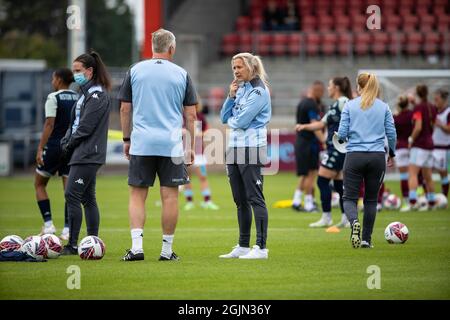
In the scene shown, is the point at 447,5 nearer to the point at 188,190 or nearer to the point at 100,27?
Answer: the point at 188,190

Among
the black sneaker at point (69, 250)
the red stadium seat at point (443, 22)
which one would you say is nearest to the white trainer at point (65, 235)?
the black sneaker at point (69, 250)

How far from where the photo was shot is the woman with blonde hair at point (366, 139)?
43.4 ft

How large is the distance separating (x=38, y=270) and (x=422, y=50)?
28847 millimetres

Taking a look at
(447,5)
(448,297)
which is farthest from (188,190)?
(447,5)

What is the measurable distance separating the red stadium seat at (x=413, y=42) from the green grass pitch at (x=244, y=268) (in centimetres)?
2057

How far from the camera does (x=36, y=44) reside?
6091 centimetres

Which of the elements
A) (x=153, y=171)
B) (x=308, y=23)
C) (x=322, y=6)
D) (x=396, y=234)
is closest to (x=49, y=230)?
(x=153, y=171)

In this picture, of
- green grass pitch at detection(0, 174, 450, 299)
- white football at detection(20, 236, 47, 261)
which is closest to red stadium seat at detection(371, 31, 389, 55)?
green grass pitch at detection(0, 174, 450, 299)

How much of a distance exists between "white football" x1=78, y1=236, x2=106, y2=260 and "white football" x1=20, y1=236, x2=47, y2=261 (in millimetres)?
419

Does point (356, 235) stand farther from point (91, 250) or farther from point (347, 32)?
point (347, 32)

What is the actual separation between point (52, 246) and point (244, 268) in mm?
2337

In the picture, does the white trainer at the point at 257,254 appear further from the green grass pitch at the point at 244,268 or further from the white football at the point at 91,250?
the white football at the point at 91,250

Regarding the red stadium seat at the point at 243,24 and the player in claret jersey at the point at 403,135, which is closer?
the player in claret jersey at the point at 403,135

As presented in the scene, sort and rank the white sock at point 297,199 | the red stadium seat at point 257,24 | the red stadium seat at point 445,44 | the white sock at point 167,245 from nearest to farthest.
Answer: the white sock at point 167,245 < the white sock at point 297,199 < the red stadium seat at point 445,44 < the red stadium seat at point 257,24
